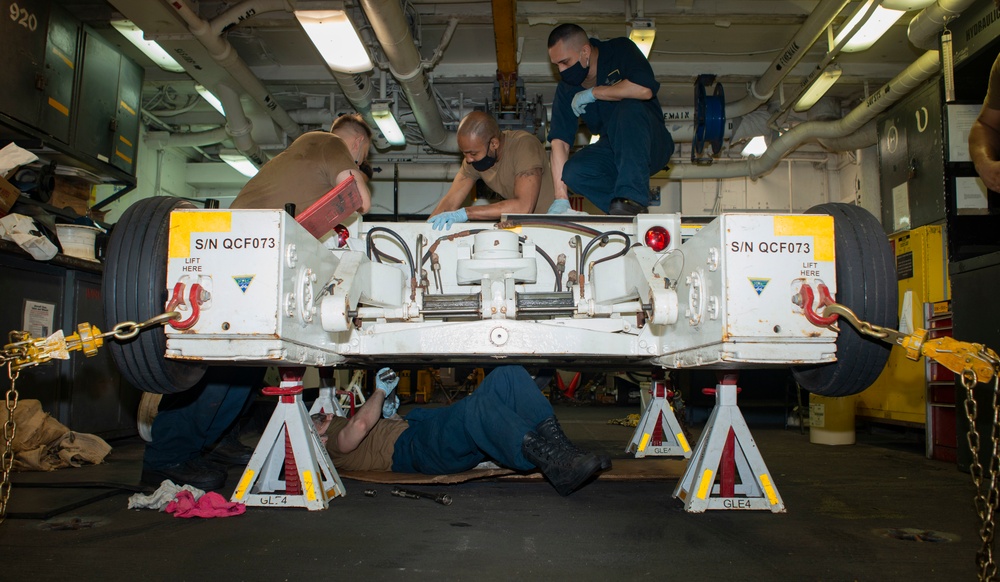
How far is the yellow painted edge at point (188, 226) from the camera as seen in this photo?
1791 millimetres

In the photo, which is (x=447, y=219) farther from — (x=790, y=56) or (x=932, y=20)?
(x=790, y=56)

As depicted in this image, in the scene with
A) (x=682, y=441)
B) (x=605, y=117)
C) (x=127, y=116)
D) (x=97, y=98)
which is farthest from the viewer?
(x=127, y=116)

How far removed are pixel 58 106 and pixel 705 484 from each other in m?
5.94

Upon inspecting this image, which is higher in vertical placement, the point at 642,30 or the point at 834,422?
the point at 642,30

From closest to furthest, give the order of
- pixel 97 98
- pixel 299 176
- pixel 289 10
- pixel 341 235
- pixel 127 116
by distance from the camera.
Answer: pixel 341 235 → pixel 299 176 → pixel 289 10 → pixel 97 98 → pixel 127 116

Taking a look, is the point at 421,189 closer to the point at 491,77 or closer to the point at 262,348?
the point at 491,77

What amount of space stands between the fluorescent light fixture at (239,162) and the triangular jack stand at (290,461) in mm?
7243

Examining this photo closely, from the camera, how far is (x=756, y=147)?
8414 millimetres

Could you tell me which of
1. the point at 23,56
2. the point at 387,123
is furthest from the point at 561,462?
the point at 387,123

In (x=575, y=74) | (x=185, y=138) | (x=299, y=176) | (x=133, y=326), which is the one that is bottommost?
(x=133, y=326)

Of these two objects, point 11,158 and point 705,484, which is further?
point 11,158

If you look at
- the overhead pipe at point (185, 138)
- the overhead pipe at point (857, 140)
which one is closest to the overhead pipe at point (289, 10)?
the overhead pipe at point (185, 138)

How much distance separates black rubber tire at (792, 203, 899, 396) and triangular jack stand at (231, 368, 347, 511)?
183 cm

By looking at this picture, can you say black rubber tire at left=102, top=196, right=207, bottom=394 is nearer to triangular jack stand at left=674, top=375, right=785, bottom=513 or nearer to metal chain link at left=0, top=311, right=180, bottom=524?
metal chain link at left=0, top=311, right=180, bottom=524
